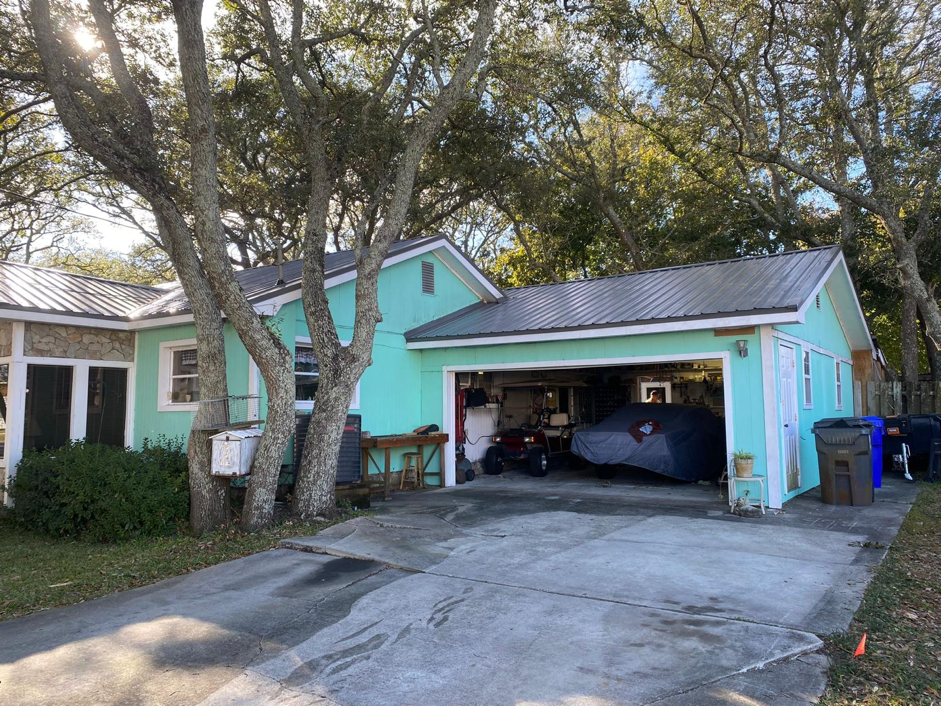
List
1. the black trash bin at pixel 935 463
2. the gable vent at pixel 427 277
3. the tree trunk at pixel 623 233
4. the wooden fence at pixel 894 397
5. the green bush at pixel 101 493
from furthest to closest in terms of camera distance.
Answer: the tree trunk at pixel 623 233, the wooden fence at pixel 894 397, the gable vent at pixel 427 277, the black trash bin at pixel 935 463, the green bush at pixel 101 493

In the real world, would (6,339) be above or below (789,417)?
above

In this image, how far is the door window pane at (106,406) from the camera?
11062mm

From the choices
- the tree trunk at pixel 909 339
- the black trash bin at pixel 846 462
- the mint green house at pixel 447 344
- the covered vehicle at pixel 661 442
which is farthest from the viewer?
the tree trunk at pixel 909 339

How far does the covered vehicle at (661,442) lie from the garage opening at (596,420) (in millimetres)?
18

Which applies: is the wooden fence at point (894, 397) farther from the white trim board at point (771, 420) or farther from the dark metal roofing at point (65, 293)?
the dark metal roofing at point (65, 293)

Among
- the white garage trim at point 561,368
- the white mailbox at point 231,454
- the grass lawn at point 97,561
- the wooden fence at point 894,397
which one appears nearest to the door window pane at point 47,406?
the grass lawn at point 97,561

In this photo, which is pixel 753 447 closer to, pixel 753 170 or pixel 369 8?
pixel 369 8

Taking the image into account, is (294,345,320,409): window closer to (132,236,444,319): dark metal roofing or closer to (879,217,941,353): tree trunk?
(132,236,444,319): dark metal roofing

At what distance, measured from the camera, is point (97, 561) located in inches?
281

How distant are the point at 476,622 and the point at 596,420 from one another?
13.5m

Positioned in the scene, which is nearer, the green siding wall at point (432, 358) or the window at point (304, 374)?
the green siding wall at point (432, 358)

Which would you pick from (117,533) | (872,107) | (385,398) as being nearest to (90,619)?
(117,533)

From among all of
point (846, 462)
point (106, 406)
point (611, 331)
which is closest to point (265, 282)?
point (106, 406)

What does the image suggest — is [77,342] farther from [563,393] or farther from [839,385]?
[839,385]
